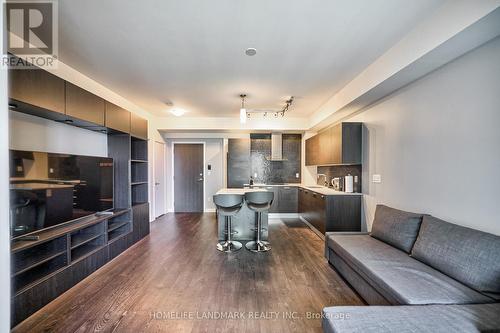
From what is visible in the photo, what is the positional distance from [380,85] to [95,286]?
4.22m

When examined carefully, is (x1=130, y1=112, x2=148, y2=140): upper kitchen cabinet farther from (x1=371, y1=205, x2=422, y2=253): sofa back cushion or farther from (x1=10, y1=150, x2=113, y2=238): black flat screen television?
(x1=371, y1=205, x2=422, y2=253): sofa back cushion

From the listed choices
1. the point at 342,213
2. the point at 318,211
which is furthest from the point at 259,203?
the point at 342,213

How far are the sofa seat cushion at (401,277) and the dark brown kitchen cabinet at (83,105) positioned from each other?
140 inches

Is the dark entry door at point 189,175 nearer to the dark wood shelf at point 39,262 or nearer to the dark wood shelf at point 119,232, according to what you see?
the dark wood shelf at point 119,232

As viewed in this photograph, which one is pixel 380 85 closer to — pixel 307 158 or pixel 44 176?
pixel 307 158

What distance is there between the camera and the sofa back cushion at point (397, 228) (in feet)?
7.56

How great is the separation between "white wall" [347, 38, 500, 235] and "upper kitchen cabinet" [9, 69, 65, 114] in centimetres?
404

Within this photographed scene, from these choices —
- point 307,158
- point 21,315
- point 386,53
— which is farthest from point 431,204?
point 21,315

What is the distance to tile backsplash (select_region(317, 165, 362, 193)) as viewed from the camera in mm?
3842

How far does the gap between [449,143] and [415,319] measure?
1761 mm

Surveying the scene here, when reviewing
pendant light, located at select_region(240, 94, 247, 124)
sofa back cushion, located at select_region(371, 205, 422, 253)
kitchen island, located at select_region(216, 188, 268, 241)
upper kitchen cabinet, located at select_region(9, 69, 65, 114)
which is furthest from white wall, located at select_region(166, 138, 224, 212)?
sofa back cushion, located at select_region(371, 205, 422, 253)

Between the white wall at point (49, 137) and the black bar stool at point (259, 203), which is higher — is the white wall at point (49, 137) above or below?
above

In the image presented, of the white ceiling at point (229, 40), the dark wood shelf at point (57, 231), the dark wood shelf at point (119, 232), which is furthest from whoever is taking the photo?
the dark wood shelf at point (119, 232)

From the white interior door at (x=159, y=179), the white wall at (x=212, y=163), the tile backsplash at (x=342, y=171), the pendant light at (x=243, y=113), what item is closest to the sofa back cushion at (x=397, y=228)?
the tile backsplash at (x=342, y=171)
